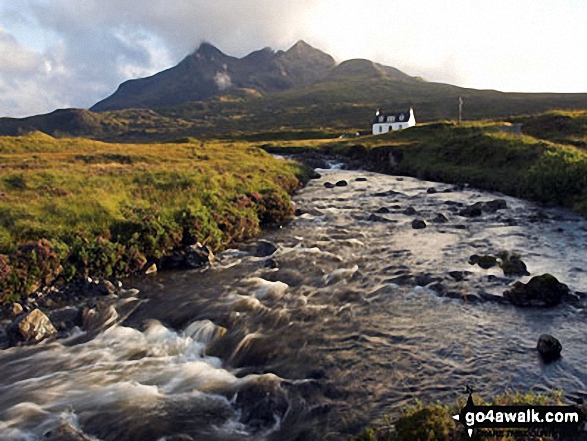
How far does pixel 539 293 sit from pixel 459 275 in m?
3.74

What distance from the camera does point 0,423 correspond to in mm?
10500

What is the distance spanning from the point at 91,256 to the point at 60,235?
231 cm

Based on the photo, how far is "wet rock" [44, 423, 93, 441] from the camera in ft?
32.0

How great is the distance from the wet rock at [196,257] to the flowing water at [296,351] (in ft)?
2.53

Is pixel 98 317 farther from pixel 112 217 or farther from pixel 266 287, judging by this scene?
pixel 112 217

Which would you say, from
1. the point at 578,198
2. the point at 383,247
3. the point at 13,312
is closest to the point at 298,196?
the point at 383,247

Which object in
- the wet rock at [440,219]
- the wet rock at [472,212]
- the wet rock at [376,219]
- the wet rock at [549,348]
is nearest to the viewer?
the wet rock at [549,348]

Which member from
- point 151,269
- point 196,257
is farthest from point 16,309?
point 196,257

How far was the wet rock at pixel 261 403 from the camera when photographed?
415 inches

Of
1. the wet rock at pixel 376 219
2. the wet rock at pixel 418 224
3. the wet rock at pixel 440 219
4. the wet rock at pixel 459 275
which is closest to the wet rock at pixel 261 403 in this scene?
the wet rock at pixel 459 275

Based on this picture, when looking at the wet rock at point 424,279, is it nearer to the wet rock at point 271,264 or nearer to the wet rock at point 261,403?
the wet rock at point 271,264

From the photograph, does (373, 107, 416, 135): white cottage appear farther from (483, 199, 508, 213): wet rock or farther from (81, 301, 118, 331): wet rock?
(81, 301, 118, 331): wet rock

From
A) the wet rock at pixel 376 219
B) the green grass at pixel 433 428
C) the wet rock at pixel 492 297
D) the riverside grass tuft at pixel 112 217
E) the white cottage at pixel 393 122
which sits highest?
the white cottage at pixel 393 122

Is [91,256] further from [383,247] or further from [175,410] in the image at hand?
[383,247]
